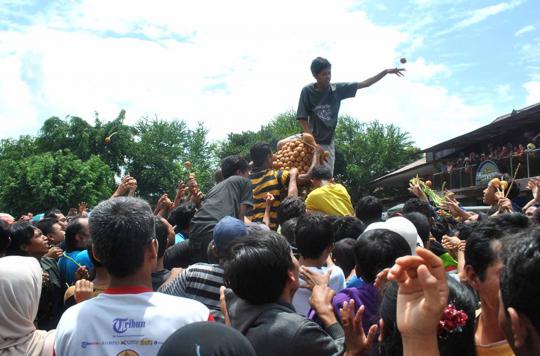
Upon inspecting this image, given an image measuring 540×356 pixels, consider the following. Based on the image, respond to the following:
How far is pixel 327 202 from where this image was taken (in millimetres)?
5629

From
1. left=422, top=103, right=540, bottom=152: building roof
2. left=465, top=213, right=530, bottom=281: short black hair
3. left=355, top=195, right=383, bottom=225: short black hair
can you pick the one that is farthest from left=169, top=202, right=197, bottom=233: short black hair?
left=422, top=103, right=540, bottom=152: building roof

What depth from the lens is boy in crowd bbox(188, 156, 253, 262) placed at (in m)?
4.83

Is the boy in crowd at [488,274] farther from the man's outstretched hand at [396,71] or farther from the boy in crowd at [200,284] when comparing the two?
the man's outstretched hand at [396,71]

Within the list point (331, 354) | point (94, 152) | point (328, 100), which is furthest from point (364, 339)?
point (94, 152)

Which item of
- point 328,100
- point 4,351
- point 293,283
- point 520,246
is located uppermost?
point 328,100

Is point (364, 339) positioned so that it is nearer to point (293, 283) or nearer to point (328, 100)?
point (293, 283)

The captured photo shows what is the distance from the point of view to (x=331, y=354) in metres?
2.34

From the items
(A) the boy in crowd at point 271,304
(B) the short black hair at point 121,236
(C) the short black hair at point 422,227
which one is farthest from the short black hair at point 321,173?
(B) the short black hair at point 121,236

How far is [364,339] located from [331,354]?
17 centimetres

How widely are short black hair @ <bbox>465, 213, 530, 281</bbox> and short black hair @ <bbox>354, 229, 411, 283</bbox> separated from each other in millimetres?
Answer: 543

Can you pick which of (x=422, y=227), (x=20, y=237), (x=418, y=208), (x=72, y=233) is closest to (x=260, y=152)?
(x=418, y=208)

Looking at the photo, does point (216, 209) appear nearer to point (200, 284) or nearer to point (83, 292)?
point (200, 284)

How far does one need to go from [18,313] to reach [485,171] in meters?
22.5

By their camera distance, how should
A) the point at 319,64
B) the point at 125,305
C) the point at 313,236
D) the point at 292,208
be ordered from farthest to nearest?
the point at 319,64
the point at 292,208
the point at 313,236
the point at 125,305
